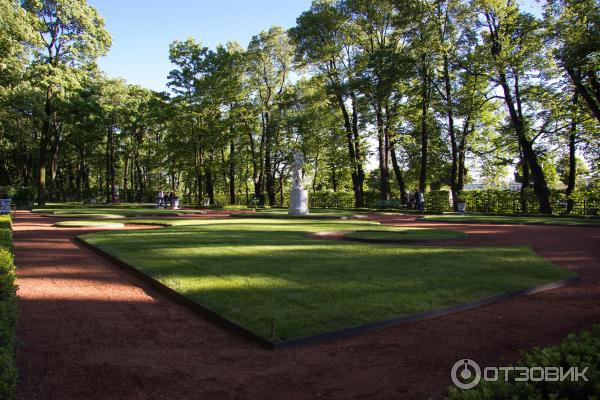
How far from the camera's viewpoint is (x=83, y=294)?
7.14 m

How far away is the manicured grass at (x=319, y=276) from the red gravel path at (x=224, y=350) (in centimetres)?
39

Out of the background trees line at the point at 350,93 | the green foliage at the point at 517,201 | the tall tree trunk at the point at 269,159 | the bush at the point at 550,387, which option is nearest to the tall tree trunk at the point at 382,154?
the background trees line at the point at 350,93

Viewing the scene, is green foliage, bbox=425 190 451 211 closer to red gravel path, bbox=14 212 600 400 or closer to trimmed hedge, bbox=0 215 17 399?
red gravel path, bbox=14 212 600 400

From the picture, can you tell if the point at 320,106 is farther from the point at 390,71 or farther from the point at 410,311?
the point at 410,311

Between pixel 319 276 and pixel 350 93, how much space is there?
33122 mm

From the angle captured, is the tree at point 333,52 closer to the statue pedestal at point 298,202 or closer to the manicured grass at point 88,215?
the statue pedestal at point 298,202

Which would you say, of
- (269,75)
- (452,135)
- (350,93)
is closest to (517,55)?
(452,135)

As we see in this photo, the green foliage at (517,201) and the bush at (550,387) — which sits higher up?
the green foliage at (517,201)

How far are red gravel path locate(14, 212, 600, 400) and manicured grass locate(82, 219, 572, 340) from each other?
0.39 meters

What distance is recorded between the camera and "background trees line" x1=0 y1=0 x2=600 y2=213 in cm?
2973

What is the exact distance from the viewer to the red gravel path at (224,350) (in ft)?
12.3

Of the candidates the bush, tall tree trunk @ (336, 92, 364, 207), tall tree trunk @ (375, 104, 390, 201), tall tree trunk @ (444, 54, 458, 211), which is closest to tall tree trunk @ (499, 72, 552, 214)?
tall tree trunk @ (444, 54, 458, 211)

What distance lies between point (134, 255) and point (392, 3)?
3267 cm

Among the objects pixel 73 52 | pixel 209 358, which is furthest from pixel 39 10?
pixel 209 358
